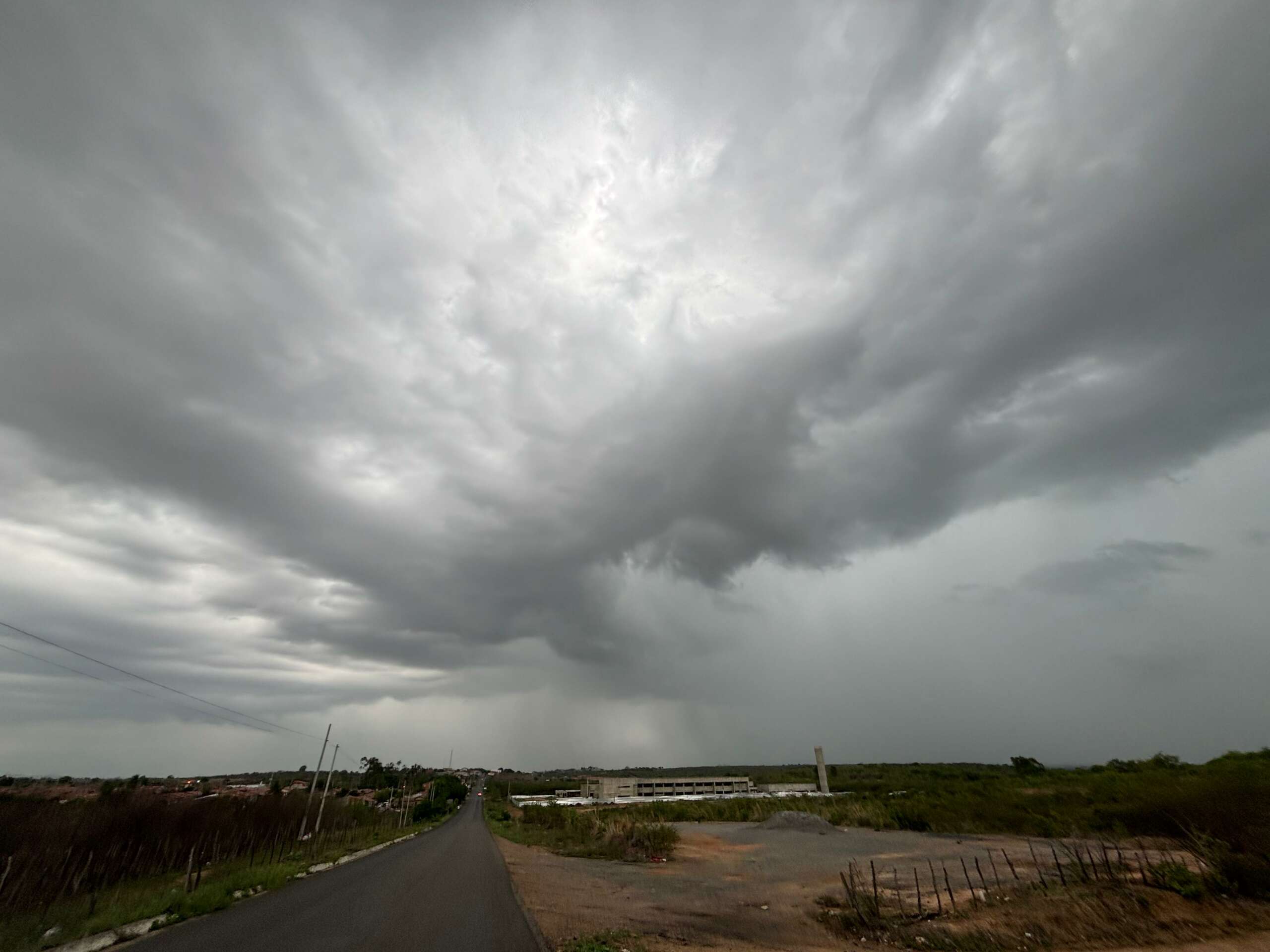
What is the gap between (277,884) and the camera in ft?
76.6

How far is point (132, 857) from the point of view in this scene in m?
30.9

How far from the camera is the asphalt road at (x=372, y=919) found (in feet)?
42.9

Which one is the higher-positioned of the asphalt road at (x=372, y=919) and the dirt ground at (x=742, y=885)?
the asphalt road at (x=372, y=919)

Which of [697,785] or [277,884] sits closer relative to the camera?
[277,884]

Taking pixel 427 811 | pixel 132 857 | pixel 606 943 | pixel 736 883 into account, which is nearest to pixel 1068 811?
pixel 736 883

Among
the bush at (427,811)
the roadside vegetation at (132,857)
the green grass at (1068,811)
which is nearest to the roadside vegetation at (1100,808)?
the green grass at (1068,811)

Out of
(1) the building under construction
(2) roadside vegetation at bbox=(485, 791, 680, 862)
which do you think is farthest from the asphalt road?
(1) the building under construction

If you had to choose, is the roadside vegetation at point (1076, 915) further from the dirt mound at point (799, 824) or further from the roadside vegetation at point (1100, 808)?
the dirt mound at point (799, 824)

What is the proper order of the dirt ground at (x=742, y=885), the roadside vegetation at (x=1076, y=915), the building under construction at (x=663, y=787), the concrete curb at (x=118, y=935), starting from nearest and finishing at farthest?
the concrete curb at (x=118, y=935), the roadside vegetation at (x=1076, y=915), the dirt ground at (x=742, y=885), the building under construction at (x=663, y=787)

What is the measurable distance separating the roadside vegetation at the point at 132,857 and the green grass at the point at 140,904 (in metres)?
0.07

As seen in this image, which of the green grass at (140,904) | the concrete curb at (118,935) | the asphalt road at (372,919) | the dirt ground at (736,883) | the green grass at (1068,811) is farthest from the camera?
the green grass at (1068,811)

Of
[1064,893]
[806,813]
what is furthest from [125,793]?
[806,813]

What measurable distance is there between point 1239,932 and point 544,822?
6823cm

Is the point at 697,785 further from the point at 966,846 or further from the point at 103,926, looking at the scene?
the point at 103,926
